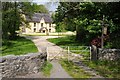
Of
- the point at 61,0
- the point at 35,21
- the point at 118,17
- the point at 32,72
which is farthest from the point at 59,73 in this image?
the point at 35,21

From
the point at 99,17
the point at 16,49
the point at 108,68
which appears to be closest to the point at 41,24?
the point at 16,49

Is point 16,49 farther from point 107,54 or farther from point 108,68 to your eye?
point 108,68

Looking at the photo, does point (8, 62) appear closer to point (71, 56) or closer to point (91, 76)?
point (91, 76)

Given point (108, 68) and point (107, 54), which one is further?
point (107, 54)

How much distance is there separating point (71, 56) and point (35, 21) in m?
51.4

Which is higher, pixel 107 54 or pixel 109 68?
pixel 107 54

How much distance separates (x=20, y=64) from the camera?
34.2ft

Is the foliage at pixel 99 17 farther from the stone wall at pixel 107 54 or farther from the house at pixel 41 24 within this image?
the house at pixel 41 24

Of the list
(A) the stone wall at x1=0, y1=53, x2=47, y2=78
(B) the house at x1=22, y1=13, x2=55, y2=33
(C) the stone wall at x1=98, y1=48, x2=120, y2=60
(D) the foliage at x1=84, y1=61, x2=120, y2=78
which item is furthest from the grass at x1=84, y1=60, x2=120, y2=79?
(B) the house at x1=22, y1=13, x2=55, y2=33

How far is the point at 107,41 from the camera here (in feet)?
62.2

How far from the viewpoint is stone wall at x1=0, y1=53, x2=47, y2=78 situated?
9.53 meters

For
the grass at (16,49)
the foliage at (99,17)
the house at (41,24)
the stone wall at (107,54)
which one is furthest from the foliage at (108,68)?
the house at (41,24)

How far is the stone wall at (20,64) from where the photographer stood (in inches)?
375

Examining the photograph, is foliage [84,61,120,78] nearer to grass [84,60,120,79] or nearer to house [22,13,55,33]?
grass [84,60,120,79]
